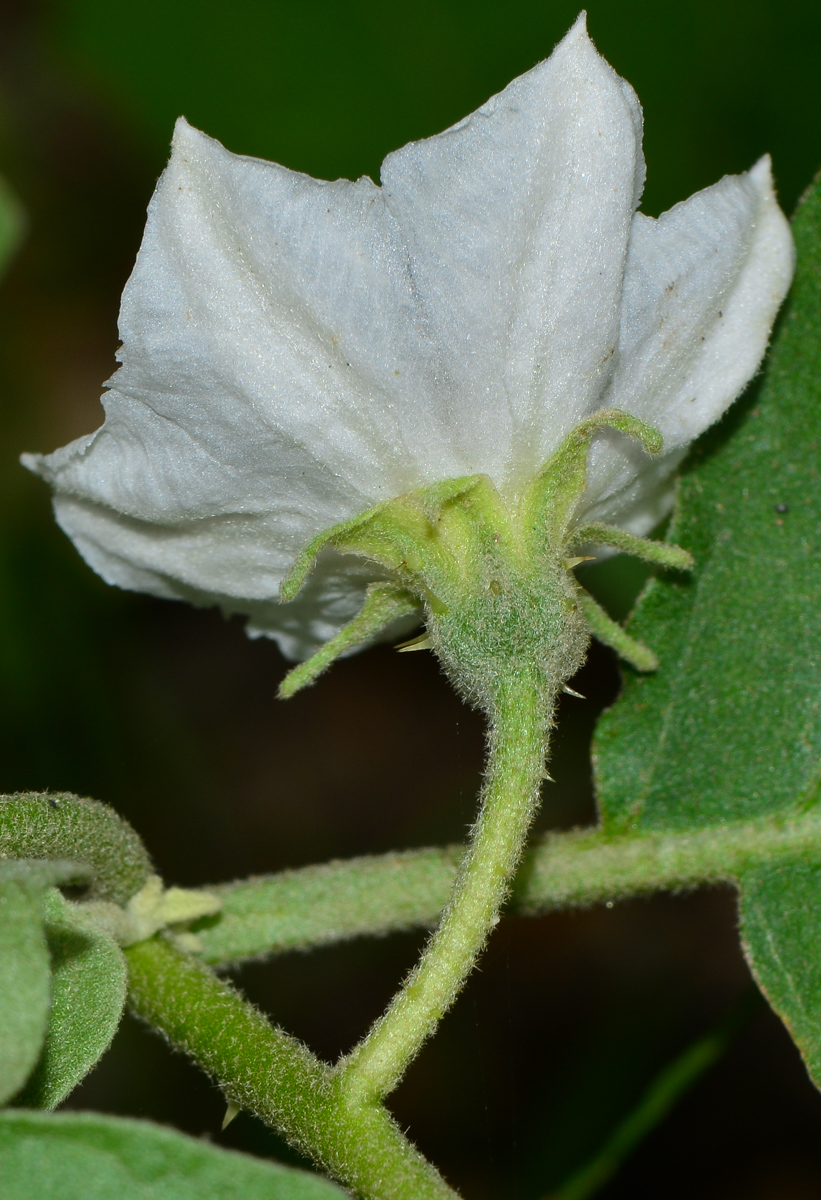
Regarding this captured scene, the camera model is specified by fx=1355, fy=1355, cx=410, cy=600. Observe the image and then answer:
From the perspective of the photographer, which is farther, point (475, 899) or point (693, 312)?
point (693, 312)

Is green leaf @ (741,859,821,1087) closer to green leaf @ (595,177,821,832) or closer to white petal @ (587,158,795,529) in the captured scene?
green leaf @ (595,177,821,832)

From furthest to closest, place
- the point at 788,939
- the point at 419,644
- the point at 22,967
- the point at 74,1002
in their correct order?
the point at 788,939 < the point at 419,644 < the point at 74,1002 < the point at 22,967

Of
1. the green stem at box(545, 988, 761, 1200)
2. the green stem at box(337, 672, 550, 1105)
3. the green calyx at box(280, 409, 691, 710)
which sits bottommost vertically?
the green stem at box(545, 988, 761, 1200)

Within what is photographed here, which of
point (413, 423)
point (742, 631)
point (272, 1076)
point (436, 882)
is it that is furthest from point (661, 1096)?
point (413, 423)

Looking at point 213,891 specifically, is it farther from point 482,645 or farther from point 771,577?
point 771,577

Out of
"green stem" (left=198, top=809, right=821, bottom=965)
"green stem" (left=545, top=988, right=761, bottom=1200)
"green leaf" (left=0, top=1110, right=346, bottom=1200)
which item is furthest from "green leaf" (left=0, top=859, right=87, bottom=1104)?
"green stem" (left=545, top=988, right=761, bottom=1200)

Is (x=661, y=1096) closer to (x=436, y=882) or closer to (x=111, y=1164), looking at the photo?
(x=436, y=882)

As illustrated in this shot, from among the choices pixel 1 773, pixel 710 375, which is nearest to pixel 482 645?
pixel 710 375
